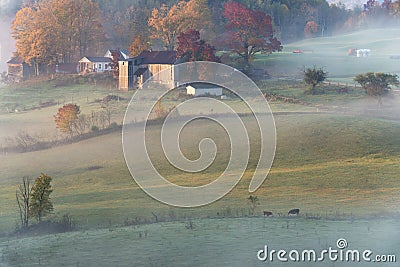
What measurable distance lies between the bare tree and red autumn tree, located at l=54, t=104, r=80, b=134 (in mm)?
2639

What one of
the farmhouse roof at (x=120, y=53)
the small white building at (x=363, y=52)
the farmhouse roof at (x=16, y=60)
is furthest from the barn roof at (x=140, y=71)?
the small white building at (x=363, y=52)

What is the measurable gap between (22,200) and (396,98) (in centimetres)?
1144

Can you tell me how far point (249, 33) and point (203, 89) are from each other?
2.66 metres

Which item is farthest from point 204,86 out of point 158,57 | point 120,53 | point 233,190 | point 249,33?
point 233,190

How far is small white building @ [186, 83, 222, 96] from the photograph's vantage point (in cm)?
2583

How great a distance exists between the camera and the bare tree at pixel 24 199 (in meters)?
20.8

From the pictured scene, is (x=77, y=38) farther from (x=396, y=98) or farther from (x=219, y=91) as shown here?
(x=396, y=98)

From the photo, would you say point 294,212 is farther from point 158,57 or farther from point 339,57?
point 339,57

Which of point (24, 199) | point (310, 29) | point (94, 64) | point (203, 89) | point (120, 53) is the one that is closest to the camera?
point (24, 199)

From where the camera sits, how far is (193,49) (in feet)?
87.7

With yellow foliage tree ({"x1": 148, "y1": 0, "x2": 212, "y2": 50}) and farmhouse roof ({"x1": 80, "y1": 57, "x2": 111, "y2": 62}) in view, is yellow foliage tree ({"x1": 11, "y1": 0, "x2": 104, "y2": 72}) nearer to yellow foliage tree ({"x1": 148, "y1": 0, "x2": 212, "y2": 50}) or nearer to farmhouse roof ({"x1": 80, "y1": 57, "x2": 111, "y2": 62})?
farmhouse roof ({"x1": 80, "y1": 57, "x2": 111, "y2": 62})

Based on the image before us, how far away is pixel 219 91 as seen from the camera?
2594cm

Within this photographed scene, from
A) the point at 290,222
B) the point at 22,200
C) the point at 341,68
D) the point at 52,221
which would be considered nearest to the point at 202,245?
the point at 290,222

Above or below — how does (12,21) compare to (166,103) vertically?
above
